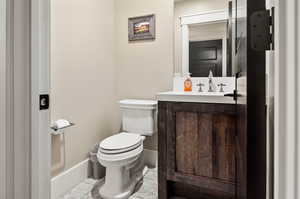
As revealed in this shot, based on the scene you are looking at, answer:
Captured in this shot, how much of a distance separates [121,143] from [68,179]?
0.63 m

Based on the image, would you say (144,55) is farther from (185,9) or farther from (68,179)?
(68,179)

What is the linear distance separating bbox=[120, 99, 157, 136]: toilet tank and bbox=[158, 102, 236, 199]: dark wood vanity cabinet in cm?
42

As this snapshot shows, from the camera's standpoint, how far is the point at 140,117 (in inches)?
82.1

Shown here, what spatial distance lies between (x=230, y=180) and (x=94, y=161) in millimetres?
1326

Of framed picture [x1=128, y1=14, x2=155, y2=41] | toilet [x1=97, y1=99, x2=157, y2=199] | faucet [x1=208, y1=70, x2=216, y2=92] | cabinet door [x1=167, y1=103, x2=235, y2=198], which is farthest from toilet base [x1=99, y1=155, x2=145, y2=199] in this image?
framed picture [x1=128, y1=14, x2=155, y2=41]

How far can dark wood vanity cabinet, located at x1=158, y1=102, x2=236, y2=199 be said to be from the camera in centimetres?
144

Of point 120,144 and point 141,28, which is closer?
point 120,144

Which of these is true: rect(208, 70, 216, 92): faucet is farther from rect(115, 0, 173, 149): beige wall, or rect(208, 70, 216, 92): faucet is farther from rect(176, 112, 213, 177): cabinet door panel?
rect(176, 112, 213, 177): cabinet door panel

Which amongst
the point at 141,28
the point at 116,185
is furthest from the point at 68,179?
the point at 141,28
